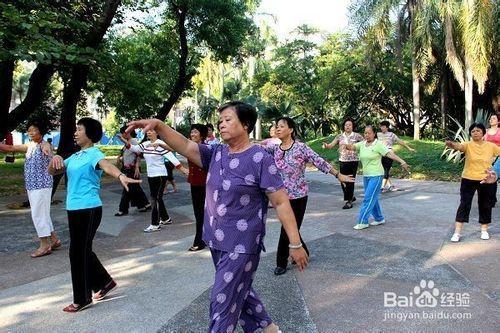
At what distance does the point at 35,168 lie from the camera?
577 cm

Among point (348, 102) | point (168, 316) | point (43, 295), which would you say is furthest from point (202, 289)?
point (348, 102)

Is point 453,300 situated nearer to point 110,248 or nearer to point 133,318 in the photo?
point 133,318

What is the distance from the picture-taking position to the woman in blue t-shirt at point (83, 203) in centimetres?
397

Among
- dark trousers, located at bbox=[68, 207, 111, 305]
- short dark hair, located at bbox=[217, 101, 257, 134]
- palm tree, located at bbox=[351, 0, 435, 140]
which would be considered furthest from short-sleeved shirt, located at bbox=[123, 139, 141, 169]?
palm tree, located at bbox=[351, 0, 435, 140]

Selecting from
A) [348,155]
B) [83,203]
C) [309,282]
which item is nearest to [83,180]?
[83,203]

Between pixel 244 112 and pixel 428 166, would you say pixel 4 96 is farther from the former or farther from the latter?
pixel 428 166

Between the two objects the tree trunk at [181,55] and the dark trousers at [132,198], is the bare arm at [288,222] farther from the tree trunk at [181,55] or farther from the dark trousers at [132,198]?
the tree trunk at [181,55]

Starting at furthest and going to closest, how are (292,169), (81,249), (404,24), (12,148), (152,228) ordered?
(404,24) → (152,228) → (12,148) → (292,169) → (81,249)

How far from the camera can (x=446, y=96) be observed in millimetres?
24469

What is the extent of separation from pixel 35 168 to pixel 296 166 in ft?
11.2

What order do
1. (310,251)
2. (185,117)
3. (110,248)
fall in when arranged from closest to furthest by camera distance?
1. (310,251)
2. (110,248)
3. (185,117)

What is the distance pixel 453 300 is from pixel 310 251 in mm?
2019

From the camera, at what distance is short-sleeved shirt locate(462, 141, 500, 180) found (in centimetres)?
593

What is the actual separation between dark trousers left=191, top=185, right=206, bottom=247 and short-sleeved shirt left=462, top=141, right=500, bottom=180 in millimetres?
3619
